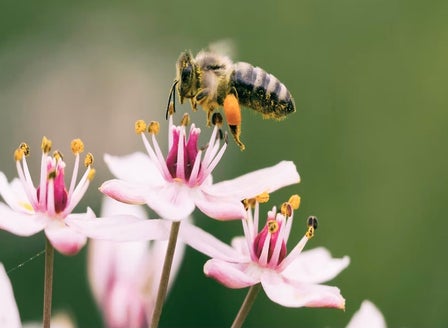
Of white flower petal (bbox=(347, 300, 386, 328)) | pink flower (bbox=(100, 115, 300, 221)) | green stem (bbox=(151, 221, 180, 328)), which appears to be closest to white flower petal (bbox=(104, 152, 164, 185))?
pink flower (bbox=(100, 115, 300, 221))

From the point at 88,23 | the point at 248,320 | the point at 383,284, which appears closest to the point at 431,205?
the point at 383,284

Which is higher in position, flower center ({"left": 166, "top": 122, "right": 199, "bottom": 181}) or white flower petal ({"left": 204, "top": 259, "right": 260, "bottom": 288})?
flower center ({"left": 166, "top": 122, "right": 199, "bottom": 181})

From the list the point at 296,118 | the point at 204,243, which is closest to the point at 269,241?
the point at 204,243

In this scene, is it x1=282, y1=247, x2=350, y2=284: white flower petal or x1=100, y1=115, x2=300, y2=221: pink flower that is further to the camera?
x1=282, y1=247, x2=350, y2=284: white flower petal

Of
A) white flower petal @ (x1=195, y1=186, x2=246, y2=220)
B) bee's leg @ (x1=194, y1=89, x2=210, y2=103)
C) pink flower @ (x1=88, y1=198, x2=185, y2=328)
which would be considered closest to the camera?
white flower petal @ (x1=195, y1=186, x2=246, y2=220)

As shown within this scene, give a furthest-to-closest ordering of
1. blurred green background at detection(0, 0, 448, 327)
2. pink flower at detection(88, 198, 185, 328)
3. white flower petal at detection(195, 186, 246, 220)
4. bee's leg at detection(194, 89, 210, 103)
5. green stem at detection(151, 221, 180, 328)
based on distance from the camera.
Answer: blurred green background at detection(0, 0, 448, 327), pink flower at detection(88, 198, 185, 328), bee's leg at detection(194, 89, 210, 103), white flower petal at detection(195, 186, 246, 220), green stem at detection(151, 221, 180, 328)

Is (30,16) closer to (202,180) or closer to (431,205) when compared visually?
(431,205)

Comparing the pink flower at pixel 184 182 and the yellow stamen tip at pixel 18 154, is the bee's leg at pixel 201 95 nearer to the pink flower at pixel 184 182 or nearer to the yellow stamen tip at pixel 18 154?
the pink flower at pixel 184 182

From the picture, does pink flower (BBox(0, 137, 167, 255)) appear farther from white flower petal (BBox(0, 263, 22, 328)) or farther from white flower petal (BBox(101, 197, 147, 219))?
white flower petal (BBox(101, 197, 147, 219))
